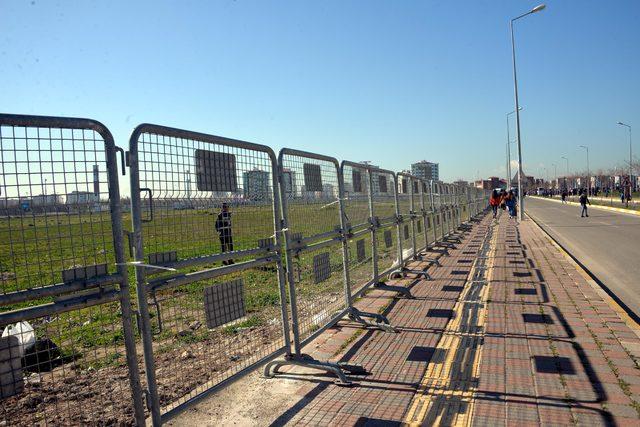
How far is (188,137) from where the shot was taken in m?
3.54

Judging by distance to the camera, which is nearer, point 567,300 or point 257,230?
point 257,230

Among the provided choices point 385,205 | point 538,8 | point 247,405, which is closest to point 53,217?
point 247,405

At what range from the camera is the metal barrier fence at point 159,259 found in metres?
2.59

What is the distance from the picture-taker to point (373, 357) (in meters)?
4.99

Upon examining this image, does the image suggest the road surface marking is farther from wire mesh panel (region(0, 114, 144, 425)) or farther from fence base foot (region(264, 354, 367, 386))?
wire mesh panel (region(0, 114, 144, 425))

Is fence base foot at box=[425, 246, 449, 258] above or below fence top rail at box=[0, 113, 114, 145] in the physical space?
below

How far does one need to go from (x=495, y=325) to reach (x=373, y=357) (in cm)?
193

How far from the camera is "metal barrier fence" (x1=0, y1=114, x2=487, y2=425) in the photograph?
8.51ft

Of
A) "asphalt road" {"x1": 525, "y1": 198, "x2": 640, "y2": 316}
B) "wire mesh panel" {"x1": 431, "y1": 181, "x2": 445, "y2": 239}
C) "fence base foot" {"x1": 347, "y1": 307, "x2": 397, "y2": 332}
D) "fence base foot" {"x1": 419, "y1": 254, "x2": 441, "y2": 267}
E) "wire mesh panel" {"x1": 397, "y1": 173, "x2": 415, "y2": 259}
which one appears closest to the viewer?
"fence base foot" {"x1": 347, "y1": 307, "x2": 397, "y2": 332}

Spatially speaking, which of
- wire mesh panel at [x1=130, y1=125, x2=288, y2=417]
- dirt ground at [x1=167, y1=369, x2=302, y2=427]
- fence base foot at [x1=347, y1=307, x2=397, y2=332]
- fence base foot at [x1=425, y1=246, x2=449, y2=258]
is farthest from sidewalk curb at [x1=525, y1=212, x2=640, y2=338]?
wire mesh panel at [x1=130, y1=125, x2=288, y2=417]

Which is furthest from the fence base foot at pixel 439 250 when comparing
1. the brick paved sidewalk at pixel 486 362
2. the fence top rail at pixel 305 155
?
the fence top rail at pixel 305 155

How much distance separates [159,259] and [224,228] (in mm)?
749

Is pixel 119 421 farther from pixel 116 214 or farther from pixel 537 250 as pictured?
pixel 537 250

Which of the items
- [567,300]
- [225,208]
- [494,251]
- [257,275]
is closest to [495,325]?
[567,300]
